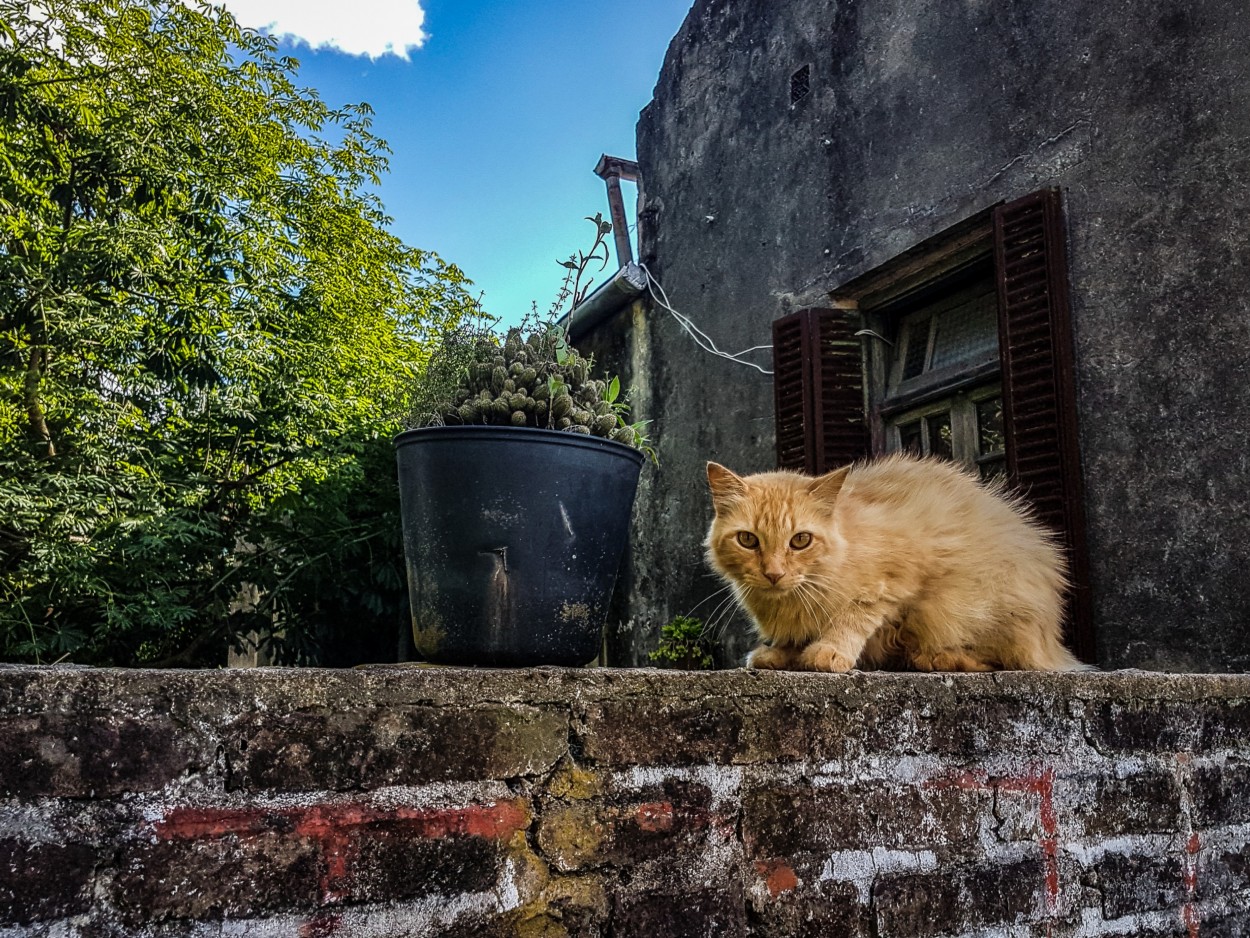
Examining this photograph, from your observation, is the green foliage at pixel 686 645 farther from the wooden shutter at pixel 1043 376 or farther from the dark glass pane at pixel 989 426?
the wooden shutter at pixel 1043 376

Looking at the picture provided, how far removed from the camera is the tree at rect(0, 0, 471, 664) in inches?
249

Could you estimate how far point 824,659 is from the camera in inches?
68.4

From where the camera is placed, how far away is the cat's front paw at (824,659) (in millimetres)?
1720

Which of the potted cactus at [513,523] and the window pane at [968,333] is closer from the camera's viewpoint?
the potted cactus at [513,523]

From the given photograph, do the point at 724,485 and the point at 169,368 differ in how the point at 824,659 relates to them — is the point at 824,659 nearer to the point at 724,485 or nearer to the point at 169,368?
the point at 724,485

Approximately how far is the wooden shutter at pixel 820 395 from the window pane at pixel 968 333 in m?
0.45

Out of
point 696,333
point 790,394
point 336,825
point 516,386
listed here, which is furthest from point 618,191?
point 336,825

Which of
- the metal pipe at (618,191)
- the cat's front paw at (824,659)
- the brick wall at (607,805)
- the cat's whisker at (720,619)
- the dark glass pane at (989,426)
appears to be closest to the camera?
the brick wall at (607,805)

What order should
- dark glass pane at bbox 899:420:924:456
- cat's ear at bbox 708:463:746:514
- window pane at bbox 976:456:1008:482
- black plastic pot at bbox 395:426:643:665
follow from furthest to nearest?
dark glass pane at bbox 899:420:924:456 → window pane at bbox 976:456:1008:482 → cat's ear at bbox 708:463:746:514 → black plastic pot at bbox 395:426:643:665

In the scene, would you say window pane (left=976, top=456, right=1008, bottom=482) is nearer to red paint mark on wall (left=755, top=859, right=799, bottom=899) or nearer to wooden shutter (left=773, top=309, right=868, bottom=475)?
wooden shutter (left=773, top=309, right=868, bottom=475)

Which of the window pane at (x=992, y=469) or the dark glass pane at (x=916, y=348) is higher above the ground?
the dark glass pane at (x=916, y=348)

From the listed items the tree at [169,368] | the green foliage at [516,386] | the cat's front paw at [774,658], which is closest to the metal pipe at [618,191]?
the tree at [169,368]

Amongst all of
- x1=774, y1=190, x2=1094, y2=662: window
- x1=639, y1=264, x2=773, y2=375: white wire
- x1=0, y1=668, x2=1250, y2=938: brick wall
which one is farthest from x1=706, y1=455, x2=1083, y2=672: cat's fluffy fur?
x1=639, y1=264, x2=773, y2=375: white wire

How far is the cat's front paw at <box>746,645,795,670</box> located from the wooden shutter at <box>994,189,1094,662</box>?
1.74 metres
